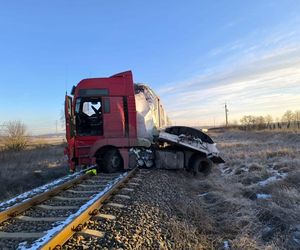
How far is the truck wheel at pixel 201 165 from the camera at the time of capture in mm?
15498

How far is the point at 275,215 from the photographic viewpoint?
299 inches

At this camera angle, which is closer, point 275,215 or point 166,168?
point 275,215

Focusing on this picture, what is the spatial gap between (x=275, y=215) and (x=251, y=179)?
5503mm

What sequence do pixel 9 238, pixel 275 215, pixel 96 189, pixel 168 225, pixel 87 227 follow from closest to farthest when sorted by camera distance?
pixel 9 238 < pixel 87 227 < pixel 168 225 < pixel 275 215 < pixel 96 189

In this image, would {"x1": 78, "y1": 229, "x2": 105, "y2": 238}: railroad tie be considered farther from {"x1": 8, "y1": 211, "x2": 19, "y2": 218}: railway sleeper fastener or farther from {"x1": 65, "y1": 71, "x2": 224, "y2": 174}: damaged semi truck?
{"x1": 65, "y1": 71, "x2": 224, "y2": 174}: damaged semi truck

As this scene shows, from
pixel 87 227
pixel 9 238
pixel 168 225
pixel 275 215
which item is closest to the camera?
pixel 9 238

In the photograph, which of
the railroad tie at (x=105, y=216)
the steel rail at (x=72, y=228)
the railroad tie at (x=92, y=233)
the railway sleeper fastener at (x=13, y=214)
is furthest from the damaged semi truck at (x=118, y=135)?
the railroad tie at (x=92, y=233)

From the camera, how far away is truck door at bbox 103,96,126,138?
1502 centimetres

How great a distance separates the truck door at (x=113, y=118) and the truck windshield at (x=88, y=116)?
1.02 ft

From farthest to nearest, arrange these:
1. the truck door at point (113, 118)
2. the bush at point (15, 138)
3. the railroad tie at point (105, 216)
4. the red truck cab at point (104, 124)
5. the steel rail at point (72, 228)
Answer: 1. the bush at point (15, 138)
2. the truck door at point (113, 118)
3. the red truck cab at point (104, 124)
4. the railroad tie at point (105, 216)
5. the steel rail at point (72, 228)

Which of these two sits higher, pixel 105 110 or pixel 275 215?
pixel 105 110

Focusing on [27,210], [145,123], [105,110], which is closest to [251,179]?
[145,123]

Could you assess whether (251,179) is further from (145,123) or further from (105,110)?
→ (105,110)

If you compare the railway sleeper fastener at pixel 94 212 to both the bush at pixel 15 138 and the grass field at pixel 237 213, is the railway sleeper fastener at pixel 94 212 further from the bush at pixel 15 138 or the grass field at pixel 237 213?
the bush at pixel 15 138
